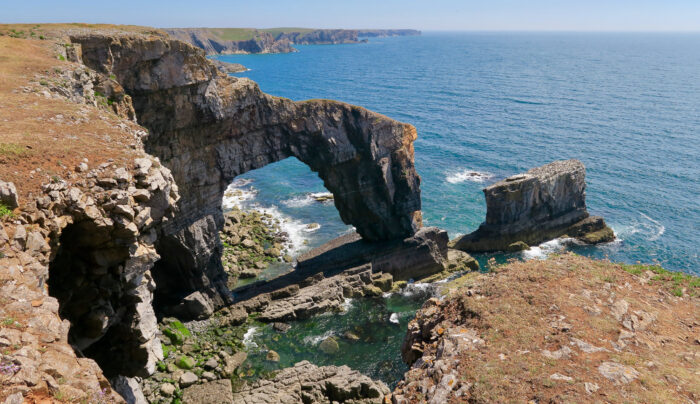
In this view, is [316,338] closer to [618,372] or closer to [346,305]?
[346,305]

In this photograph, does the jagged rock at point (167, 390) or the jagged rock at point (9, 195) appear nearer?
the jagged rock at point (9, 195)

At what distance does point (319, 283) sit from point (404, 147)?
17843mm

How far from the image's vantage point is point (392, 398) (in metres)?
16.7

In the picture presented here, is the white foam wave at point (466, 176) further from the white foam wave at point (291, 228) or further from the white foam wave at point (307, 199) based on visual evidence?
the white foam wave at point (291, 228)

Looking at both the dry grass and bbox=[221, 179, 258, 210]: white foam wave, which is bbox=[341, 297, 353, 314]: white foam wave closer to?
the dry grass

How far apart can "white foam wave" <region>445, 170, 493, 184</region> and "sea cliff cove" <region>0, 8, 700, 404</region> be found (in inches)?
36.6

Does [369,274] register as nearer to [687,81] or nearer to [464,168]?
[464,168]

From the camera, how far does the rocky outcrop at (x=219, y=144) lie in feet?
110

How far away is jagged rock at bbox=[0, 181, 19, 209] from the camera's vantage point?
12961mm

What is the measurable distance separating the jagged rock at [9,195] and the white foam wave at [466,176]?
68.2 meters

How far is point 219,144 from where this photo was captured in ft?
132

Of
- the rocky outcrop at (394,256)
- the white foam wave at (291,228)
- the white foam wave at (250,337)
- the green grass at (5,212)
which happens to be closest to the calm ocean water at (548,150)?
the white foam wave at (291,228)

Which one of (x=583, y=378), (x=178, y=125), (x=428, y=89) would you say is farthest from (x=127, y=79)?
(x=428, y=89)

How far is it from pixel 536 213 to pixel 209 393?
1881 inches
